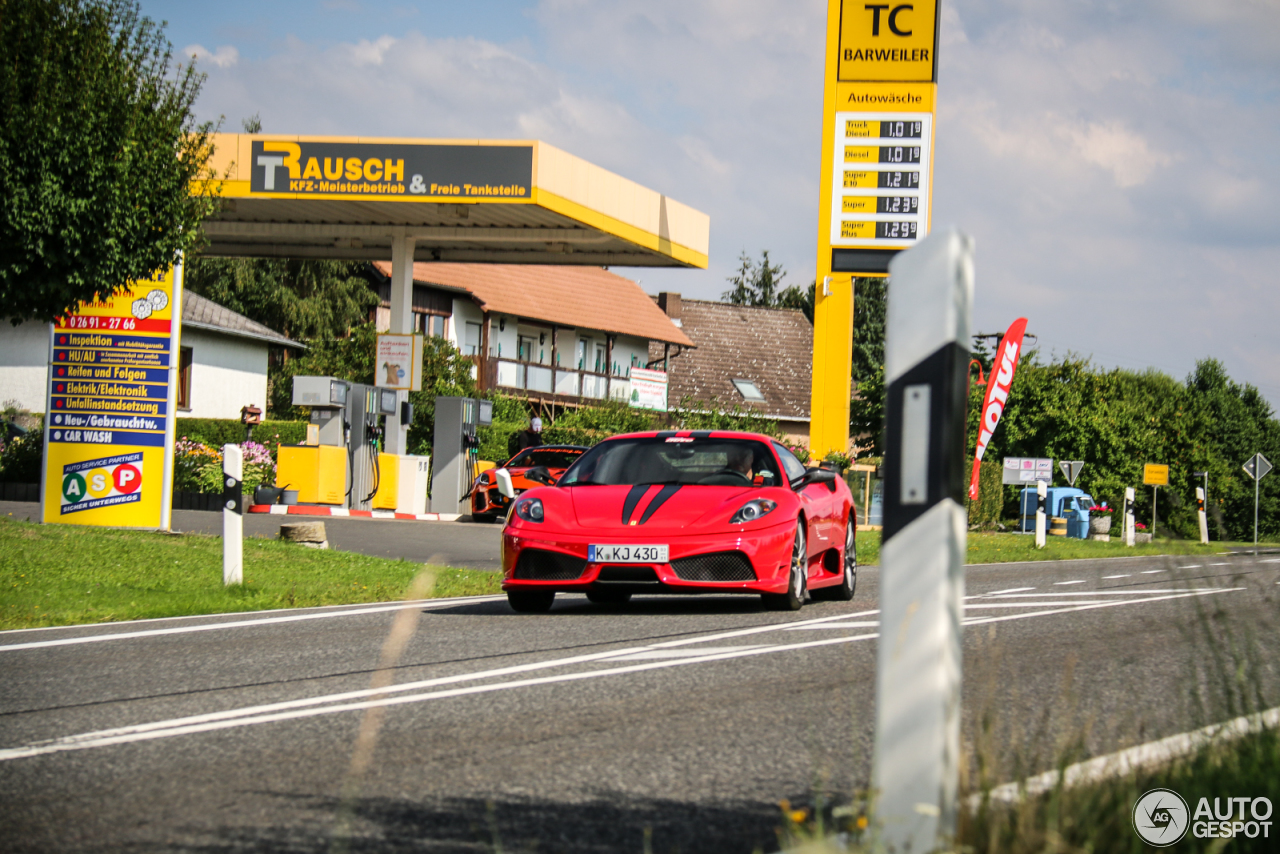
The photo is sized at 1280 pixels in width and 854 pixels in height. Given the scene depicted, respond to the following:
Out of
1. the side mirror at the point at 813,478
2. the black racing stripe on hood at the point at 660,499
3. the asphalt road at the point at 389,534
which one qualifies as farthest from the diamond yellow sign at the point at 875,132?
the black racing stripe on hood at the point at 660,499

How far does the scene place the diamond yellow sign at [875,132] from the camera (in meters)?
25.6

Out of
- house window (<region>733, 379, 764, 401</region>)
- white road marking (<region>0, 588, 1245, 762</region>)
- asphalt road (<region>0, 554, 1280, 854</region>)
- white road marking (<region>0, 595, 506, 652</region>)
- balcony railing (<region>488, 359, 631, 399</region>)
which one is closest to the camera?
asphalt road (<region>0, 554, 1280, 854</region>)

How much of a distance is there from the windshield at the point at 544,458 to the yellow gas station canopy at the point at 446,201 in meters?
5.20

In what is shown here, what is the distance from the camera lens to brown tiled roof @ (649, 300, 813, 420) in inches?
2537

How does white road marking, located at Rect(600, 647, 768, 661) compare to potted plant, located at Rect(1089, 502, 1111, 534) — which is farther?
potted plant, located at Rect(1089, 502, 1111, 534)

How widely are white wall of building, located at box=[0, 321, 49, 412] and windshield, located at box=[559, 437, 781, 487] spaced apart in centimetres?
3332

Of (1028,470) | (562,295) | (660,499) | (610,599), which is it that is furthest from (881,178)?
(562,295)

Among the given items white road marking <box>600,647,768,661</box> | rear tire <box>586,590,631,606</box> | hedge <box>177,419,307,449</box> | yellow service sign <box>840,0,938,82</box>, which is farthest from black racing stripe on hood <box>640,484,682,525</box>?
hedge <box>177,419,307,449</box>

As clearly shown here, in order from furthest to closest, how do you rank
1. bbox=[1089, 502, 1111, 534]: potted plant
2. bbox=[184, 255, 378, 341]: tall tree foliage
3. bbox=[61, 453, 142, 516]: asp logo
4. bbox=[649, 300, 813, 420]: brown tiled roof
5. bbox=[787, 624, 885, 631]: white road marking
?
1. bbox=[649, 300, 813, 420]: brown tiled roof
2. bbox=[184, 255, 378, 341]: tall tree foliage
3. bbox=[1089, 502, 1111, 534]: potted plant
4. bbox=[61, 453, 142, 516]: asp logo
5. bbox=[787, 624, 885, 631]: white road marking

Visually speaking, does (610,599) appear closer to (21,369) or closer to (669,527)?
(669,527)

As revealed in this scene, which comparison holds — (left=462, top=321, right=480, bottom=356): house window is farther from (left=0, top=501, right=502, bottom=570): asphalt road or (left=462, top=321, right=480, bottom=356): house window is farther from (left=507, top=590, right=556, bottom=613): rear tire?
(left=507, top=590, right=556, bottom=613): rear tire

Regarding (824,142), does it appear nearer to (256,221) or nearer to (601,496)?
(256,221)

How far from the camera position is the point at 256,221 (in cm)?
3316

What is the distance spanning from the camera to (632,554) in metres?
9.21
